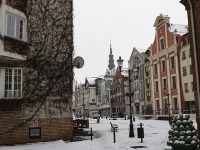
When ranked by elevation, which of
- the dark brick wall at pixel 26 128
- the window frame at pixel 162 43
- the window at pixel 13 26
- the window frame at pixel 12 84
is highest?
the window frame at pixel 162 43

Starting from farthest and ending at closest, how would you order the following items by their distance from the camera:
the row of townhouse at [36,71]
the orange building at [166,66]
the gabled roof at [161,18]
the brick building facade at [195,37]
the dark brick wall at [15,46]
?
the gabled roof at [161,18]
the orange building at [166,66]
the row of townhouse at [36,71]
the dark brick wall at [15,46]
the brick building facade at [195,37]

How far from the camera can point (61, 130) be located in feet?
59.6

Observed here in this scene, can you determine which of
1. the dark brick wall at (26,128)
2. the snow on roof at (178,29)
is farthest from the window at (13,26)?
the snow on roof at (178,29)

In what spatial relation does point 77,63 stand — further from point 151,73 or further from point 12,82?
point 151,73

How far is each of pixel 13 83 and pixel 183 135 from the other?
34.0ft

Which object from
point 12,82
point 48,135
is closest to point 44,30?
point 12,82

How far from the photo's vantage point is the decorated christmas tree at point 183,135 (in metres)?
12.3

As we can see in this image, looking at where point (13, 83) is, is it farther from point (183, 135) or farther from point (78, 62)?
point (183, 135)

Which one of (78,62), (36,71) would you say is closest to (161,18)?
(78,62)

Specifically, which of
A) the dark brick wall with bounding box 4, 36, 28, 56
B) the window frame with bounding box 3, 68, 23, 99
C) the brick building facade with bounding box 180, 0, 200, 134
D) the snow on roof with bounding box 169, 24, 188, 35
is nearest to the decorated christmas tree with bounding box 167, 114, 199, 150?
the brick building facade with bounding box 180, 0, 200, 134

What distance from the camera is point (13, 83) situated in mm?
16953

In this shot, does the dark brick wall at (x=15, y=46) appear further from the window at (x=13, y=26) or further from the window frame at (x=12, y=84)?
the window frame at (x=12, y=84)

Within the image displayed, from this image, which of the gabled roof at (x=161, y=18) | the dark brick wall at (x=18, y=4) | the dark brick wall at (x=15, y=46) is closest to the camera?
the dark brick wall at (x=15, y=46)

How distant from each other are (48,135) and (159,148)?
24.0ft
